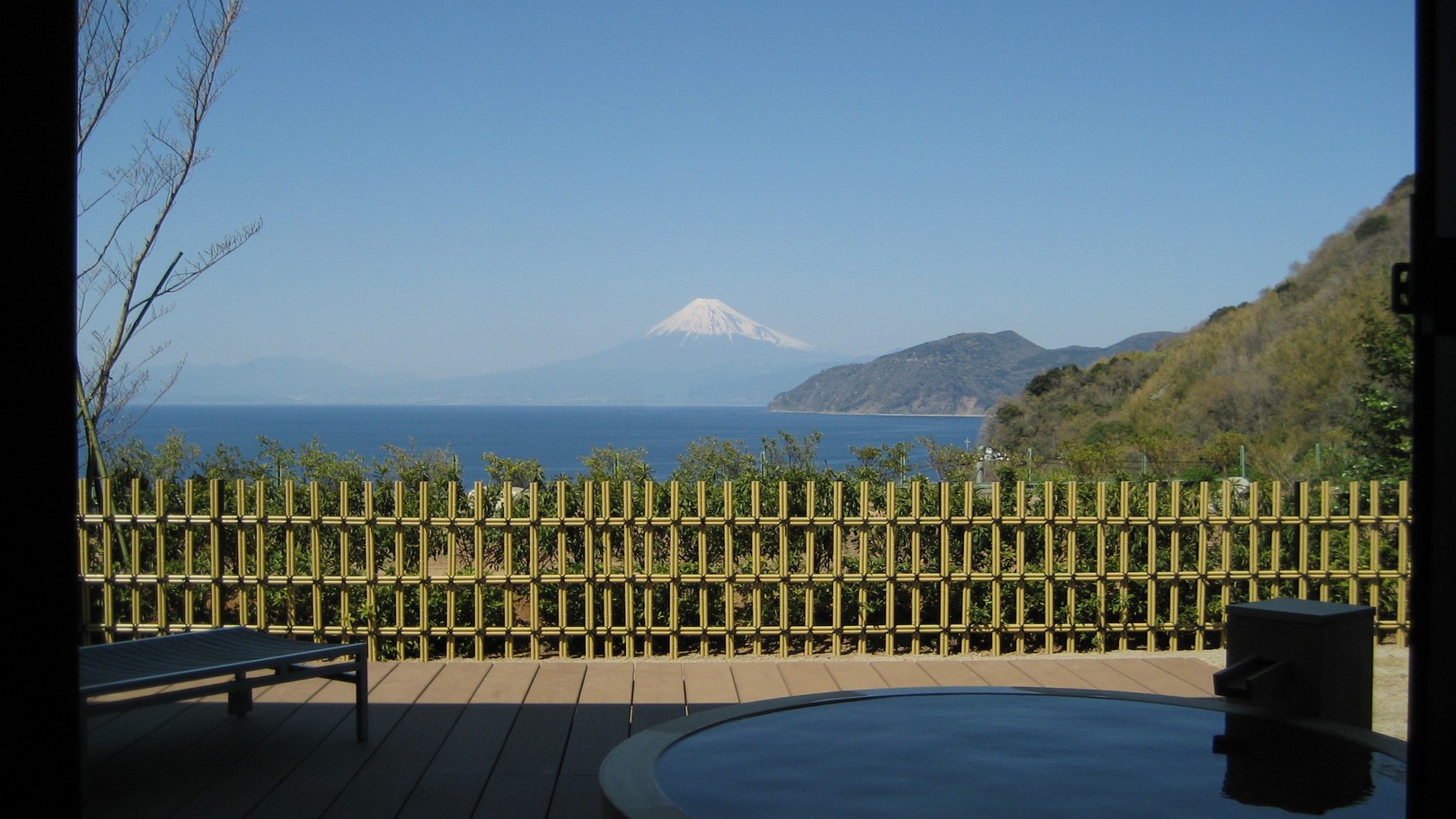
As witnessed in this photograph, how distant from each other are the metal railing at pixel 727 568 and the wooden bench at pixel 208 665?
1373 mm

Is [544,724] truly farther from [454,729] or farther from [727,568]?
[727,568]

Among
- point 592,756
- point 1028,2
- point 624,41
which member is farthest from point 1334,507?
point 624,41

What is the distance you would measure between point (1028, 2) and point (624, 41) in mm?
6132

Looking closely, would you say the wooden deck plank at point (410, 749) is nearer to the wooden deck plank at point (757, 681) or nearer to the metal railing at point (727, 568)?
the metal railing at point (727, 568)

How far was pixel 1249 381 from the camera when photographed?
97.3ft

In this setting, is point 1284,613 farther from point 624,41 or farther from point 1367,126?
point 1367,126

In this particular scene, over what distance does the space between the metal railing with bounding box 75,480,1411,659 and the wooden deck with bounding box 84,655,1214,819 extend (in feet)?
0.88

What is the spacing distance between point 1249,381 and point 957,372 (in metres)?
58.2

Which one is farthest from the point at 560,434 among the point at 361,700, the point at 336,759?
the point at 336,759

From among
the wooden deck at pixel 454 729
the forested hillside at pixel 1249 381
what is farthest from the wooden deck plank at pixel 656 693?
the forested hillside at pixel 1249 381

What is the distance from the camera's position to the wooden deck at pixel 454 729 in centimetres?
371

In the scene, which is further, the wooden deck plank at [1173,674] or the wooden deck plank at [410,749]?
the wooden deck plank at [1173,674]

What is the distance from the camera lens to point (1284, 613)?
2.90 meters

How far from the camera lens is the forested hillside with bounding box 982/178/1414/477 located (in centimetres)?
2436
